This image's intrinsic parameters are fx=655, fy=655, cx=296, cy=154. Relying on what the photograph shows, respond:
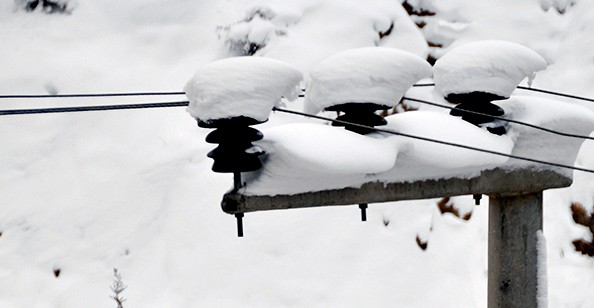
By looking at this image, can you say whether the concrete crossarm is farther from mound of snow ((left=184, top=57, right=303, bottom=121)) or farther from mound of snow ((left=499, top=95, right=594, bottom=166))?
mound of snow ((left=184, top=57, right=303, bottom=121))

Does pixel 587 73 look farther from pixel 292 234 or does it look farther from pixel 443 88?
pixel 443 88

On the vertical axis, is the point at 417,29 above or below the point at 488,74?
above

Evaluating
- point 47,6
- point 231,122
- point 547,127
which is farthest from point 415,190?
point 47,6

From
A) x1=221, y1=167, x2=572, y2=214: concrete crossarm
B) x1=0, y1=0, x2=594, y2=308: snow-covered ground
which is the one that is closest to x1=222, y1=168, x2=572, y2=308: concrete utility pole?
x1=221, y1=167, x2=572, y2=214: concrete crossarm

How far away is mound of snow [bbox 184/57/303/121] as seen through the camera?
2555 millimetres

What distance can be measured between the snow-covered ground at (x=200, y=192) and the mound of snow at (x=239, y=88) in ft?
14.1

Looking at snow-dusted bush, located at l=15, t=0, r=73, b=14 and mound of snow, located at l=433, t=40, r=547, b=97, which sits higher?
snow-dusted bush, located at l=15, t=0, r=73, b=14

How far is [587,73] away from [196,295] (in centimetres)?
601

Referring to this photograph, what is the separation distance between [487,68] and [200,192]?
16.3 feet

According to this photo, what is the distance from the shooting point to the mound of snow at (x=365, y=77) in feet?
9.42

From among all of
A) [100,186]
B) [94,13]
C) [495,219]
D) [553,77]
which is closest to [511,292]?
[495,219]

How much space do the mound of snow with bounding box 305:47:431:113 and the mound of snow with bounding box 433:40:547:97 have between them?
0.27 metres

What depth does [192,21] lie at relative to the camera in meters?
10.4

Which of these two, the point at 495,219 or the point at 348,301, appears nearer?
the point at 495,219
